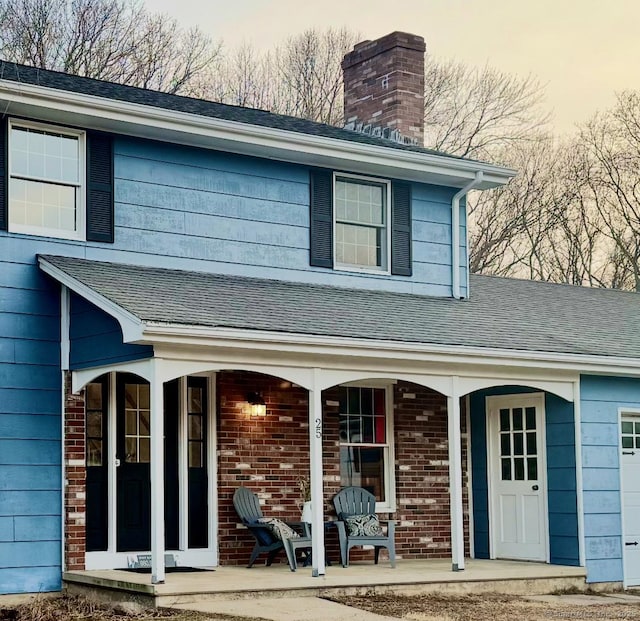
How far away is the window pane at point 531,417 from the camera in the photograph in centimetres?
1467

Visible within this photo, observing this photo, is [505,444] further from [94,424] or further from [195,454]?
[94,424]

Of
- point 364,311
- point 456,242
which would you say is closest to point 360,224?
point 456,242

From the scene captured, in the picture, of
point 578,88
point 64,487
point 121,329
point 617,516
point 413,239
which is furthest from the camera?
point 578,88

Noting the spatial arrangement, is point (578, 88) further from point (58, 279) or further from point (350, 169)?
point (58, 279)

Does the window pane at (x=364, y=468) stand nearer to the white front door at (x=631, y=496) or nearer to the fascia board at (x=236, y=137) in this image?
the white front door at (x=631, y=496)

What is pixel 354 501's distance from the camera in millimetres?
14242

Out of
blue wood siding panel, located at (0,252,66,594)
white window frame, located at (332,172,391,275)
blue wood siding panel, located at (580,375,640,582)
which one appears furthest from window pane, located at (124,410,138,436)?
blue wood siding panel, located at (580,375,640,582)

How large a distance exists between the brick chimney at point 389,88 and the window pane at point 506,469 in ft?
16.1

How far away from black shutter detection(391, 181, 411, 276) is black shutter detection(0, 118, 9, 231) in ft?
16.2

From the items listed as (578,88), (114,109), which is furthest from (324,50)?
(114,109)

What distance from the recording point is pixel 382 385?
15.0m

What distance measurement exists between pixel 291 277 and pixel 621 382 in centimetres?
416

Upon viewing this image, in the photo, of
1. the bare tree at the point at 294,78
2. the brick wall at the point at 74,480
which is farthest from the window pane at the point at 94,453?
the bare tree at the point at 294,78

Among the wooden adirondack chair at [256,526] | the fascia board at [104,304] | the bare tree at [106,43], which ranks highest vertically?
the bare tree at [106,43]
